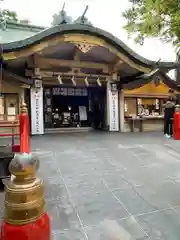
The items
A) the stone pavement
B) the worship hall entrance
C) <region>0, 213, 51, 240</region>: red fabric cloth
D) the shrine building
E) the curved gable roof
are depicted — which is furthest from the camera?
the worship hall entrance

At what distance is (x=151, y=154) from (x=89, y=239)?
414 cm

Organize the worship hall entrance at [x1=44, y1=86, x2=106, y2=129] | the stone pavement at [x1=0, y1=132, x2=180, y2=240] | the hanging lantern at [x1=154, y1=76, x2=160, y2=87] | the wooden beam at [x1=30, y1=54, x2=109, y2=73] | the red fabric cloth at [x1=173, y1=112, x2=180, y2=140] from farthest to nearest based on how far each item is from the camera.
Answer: the worship hall entrance at [x1=44, y1=86, x2=106, y2=129] → the hanging lantern at [x1=154, y1=76, x2=160, y2=87] → the wooden beam at [x1=30, y1=54, x2=109, y2=73] → the red fabric cloth at [x1=173, y1=112, x2=180, y2=140] → the stone pavement at [x1=0, y1=132, x2=180, y2=240]

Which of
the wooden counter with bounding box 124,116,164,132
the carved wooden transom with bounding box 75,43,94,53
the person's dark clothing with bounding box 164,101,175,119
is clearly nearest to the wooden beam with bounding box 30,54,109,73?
the carved wooden transom with bounding box 75,43,94,53

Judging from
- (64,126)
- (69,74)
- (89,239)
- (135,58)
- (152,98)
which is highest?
(135,58)

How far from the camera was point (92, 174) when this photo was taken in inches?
174

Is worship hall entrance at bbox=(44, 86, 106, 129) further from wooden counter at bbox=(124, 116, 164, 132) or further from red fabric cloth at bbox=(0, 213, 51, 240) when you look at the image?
red fabric cloth at bbox=(0, 213, 51, 240)

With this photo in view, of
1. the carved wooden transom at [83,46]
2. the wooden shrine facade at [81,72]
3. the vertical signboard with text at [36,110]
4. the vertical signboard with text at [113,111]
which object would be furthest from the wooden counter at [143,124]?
the vertical signboard with text at [36,110]

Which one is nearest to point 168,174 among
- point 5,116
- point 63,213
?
point 63,213

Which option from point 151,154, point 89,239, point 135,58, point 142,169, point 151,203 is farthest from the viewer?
point 135,58

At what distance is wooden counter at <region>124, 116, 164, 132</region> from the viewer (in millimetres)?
11391

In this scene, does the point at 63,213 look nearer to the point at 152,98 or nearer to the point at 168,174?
the point at 168,174

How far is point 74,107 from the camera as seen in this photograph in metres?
12.5

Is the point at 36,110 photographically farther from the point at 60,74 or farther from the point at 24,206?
the point at 24,206

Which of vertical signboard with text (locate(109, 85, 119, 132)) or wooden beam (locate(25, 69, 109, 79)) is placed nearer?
wooden beam (locate(25, 69, 109, 79))
